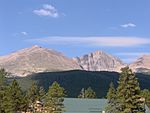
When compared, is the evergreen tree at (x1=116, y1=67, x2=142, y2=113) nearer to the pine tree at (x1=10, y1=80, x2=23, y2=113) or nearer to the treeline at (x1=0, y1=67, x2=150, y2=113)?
the treeline at (x1=0, y1=67, x2=150, y2=113)

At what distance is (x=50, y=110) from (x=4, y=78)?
17826 mm

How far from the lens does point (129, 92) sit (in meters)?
59.1

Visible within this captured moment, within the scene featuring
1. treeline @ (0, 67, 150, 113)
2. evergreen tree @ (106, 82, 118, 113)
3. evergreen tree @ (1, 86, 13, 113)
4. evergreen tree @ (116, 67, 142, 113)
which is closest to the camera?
evergreen tree @ (116, 67, 142, 113)

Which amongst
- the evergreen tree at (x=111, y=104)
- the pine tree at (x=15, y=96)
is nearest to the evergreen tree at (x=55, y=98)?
the evergreen tree at (x=111, y=104)

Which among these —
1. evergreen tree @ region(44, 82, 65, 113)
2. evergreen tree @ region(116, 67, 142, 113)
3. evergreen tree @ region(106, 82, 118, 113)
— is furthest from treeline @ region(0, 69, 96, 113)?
evergreen tree @ region(116, 67, 142, 113)

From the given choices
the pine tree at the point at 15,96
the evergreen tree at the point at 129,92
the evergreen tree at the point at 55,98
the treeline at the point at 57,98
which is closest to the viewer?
Answer: the evergreen tree at the point at 129,92

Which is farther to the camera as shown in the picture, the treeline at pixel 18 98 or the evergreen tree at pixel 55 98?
the treeline at pixel 18 98

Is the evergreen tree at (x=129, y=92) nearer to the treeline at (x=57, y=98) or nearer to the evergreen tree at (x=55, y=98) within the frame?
the treeline at (x=57, y=98)

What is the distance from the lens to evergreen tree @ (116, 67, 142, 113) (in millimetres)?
59219

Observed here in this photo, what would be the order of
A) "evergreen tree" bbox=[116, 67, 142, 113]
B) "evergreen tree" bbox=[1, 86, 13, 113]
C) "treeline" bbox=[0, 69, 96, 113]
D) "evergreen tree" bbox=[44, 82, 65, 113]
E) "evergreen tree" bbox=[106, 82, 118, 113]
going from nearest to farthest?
"evergreen tree" bbox=[116, 67, 142, 113], "evergreen tree" bbox=[106, 82, 118, 113], "evergreen tree" bbox=[44, 82, 65, 113], "treeline" bbox=[0, 69, 96, 113], "evergreen tree" bbox=[1, 86, 13, 113]

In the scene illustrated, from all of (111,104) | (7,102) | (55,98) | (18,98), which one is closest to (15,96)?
(18,98)

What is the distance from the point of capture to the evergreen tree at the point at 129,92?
5922 centimetres

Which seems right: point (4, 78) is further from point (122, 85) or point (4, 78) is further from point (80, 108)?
point (122, 85)

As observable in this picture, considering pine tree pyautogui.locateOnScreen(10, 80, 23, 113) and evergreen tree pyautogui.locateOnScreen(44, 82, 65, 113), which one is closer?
evergreen tree pyautogui.locateOnScreen(44, 82, 65, 113)
